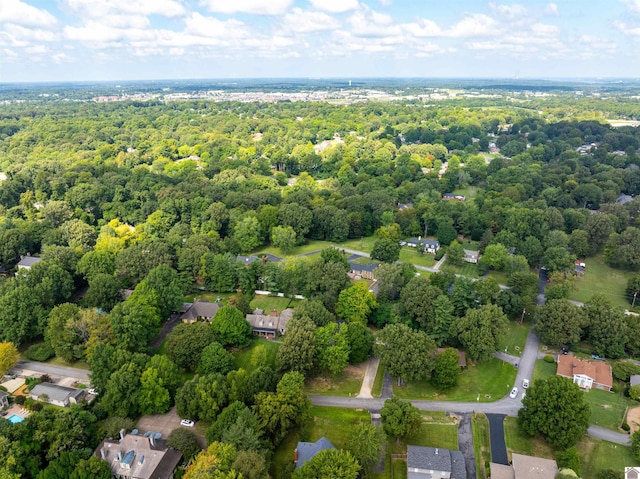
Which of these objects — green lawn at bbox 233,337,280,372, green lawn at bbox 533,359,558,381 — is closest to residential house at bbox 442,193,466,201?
green lawn at bbox 533,359,558,381

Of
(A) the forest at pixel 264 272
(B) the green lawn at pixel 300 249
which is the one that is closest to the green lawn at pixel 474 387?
(A) the forest at pixel 264 272

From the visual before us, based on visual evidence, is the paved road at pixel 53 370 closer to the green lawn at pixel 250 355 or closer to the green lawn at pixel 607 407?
the green lawn at pixel 250 355

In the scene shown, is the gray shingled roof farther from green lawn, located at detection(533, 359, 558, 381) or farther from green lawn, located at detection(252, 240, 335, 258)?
green lawn, located at detection(533, 359, 558, 381)

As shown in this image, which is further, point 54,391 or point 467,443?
point 54,391

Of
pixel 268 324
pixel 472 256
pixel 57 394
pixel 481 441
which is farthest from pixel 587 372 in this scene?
pixel 57 394

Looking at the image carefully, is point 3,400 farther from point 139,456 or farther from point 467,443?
point 467,443

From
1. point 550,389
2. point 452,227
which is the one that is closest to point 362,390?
point 550,389

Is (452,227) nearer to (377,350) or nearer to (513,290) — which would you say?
(513,290)

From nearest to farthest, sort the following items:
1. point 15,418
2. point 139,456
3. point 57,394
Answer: point 139,456
point 15,418
point 57,394
